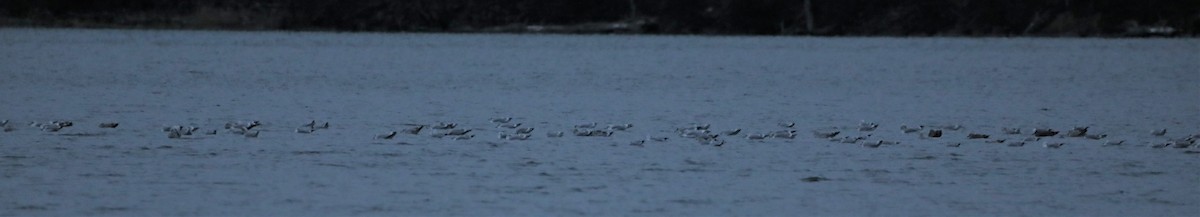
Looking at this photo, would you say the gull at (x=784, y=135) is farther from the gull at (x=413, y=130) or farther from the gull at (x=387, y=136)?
the gull at (x=387, y=136)

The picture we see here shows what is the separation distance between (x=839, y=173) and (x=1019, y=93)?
11515 millimetres

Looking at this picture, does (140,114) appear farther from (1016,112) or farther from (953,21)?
(953,21)

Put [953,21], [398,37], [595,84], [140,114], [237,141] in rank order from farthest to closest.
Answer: [953,21], [398,37], [595,84], [140,114], [237,141]

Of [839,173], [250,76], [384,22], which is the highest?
[839,173]

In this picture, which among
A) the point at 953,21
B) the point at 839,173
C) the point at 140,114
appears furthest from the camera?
the point at 953,21

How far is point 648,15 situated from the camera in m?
60.9

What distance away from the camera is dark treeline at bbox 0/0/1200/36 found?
193 feet

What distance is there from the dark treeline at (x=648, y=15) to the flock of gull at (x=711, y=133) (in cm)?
4418

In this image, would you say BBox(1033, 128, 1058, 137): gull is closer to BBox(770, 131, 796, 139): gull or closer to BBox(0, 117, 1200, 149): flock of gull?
BBox(0, 117, 1200, 149): flock of gull

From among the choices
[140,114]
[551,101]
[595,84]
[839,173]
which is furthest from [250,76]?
[839,173]

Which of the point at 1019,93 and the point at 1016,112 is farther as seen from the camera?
the point at 1019,93

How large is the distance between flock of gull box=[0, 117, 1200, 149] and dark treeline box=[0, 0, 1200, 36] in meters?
44.2

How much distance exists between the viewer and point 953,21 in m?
59.6

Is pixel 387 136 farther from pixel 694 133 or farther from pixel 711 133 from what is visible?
pixel 711 133
